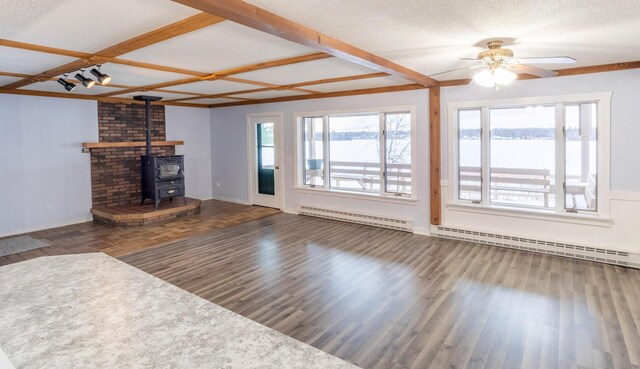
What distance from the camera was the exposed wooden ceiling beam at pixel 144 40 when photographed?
255 centimetres

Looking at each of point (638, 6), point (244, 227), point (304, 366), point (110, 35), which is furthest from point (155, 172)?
point (638, 6)

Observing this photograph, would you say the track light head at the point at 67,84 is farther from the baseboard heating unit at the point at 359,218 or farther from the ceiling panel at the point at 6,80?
the baseboard heating unit at the point at 359,218

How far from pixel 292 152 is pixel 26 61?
4338 millimetres

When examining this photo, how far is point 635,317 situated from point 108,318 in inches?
159

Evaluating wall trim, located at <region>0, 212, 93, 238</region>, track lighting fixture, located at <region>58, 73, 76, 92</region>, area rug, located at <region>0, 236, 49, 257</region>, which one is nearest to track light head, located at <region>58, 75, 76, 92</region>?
track lighting fixture, located at <region>58, 73, 76, 92</region>

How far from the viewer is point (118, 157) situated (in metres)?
7.14

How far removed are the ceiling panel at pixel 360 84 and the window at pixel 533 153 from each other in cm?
93

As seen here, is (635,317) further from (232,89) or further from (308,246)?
(232,89)

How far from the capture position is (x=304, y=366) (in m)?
2.08

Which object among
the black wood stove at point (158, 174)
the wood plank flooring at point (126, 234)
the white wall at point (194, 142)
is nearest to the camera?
the wood plank flooring at point (126, 234)

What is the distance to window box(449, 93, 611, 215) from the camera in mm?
4531

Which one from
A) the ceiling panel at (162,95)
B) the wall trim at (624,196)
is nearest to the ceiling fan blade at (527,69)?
the wall trim at (624,196)

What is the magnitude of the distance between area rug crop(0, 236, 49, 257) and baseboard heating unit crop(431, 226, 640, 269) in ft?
18.7

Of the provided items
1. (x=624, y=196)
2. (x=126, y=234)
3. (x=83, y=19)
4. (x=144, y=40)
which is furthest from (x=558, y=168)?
(x=126, y=234)
